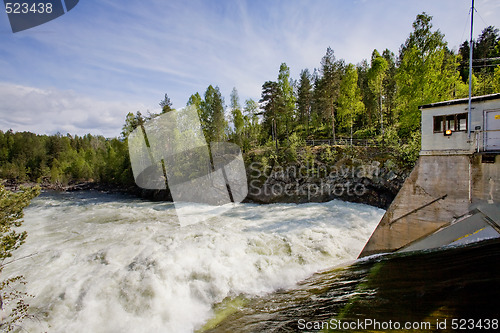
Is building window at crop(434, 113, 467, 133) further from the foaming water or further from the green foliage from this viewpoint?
the green foliage

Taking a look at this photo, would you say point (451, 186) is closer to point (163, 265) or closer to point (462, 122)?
point (462, 122)

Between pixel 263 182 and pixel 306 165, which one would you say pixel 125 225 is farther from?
pixel 306 165

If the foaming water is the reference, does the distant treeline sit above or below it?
above

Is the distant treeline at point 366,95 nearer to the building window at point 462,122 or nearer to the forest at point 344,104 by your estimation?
the forest at point 344,104

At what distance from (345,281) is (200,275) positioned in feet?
17.4

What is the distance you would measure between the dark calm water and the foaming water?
980mm

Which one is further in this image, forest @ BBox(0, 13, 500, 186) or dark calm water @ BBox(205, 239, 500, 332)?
forest @ BBox(0, 13, 500, 186)

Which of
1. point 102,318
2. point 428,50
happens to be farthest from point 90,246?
point 428,50

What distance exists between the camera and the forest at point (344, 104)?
19.0 m

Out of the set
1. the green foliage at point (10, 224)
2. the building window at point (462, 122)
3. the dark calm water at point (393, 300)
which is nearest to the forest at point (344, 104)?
the building window at point (462, 122)

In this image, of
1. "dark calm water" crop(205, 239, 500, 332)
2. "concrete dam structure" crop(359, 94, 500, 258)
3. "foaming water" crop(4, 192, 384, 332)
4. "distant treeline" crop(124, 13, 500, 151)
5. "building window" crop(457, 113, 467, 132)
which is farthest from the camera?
"distant treeline" crop(124, 13, 500, 151)

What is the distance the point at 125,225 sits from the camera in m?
14.3

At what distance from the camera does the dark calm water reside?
478 cm

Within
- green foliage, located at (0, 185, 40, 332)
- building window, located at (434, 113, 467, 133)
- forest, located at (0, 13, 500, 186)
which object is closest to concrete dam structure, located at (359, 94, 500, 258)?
building window, located at (434, 113, 467, 133)
